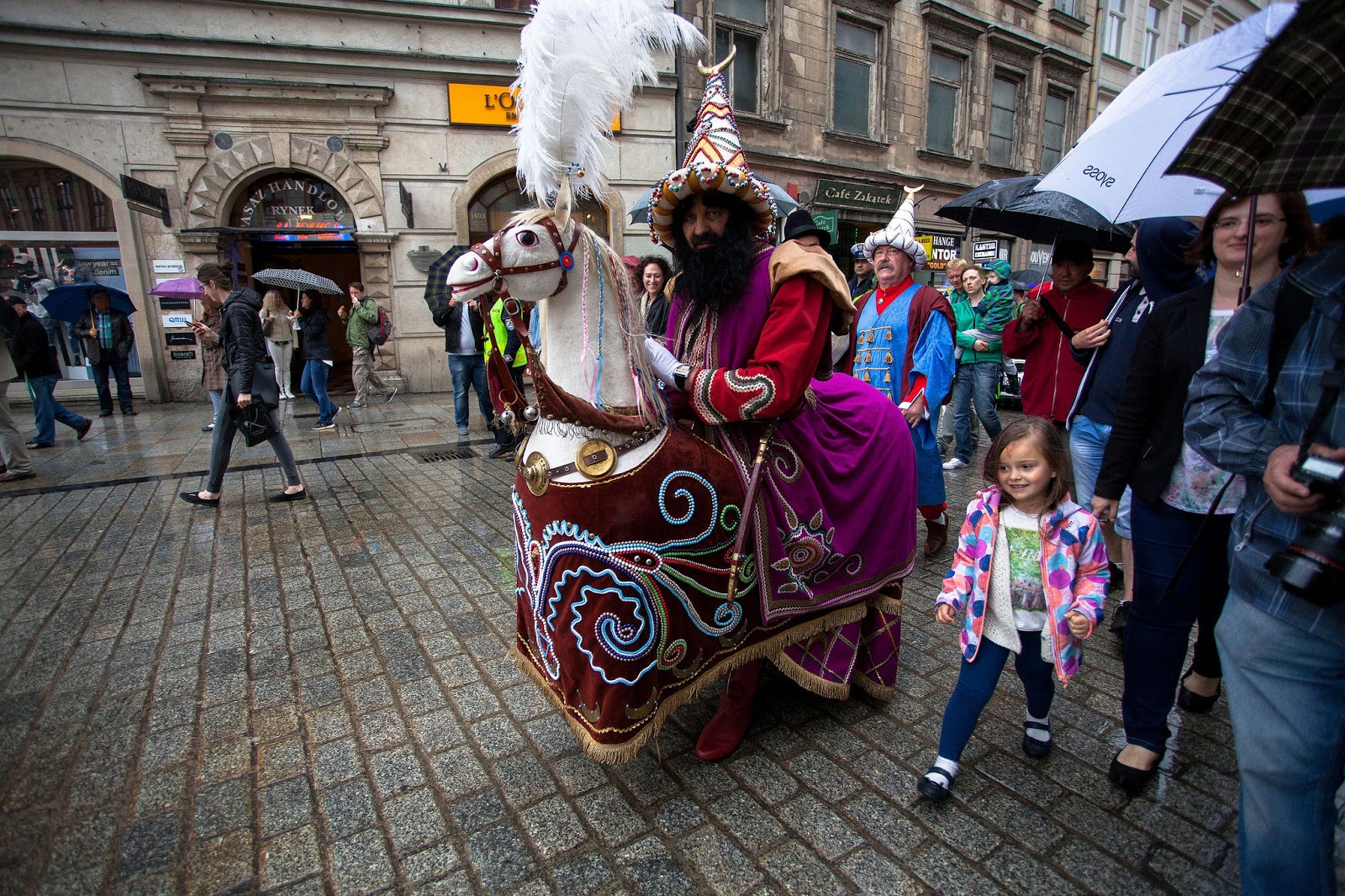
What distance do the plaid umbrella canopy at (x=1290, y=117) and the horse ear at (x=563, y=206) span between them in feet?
4.93

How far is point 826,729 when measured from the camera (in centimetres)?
254

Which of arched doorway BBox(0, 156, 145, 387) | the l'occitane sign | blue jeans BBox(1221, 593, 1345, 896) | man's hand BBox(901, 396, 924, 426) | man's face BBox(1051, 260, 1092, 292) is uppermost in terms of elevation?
the l'occitane sign

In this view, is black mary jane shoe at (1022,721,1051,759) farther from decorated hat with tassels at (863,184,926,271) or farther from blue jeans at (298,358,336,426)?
blue jeans at (298,358,336,426)

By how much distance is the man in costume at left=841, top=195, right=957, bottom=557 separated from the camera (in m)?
4.00

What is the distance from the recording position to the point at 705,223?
2182 millimetres

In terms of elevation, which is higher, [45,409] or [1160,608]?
[45,409]

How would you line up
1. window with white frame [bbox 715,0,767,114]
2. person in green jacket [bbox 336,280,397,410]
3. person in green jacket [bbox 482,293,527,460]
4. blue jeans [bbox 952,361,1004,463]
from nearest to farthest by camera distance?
person in green jacket [bbox 482,293,527,460], blue jeans [bbox 952,361,1004,463], person in green jacket [bbox 336,280,397,410], window with white frame [bbox 715,0,767,114]

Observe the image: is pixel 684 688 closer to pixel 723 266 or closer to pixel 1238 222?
pixel 723 266

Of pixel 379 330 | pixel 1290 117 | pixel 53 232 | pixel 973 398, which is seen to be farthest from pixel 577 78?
pixel 53 232

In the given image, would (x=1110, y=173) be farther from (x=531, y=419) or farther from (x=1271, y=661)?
(x=531, y=419)

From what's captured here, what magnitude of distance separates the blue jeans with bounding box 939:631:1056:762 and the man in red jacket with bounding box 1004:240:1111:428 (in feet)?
6.46

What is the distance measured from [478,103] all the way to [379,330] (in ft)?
14.0

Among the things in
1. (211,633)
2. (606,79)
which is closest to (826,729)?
(606,79)

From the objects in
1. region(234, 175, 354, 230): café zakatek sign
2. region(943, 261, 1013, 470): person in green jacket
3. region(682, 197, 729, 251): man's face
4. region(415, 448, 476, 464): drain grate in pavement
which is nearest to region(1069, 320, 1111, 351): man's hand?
region(682, 197, 729, 251): man's face
